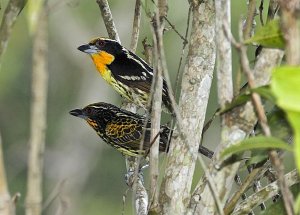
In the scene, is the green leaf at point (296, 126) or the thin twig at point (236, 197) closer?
the green leaf at point (296, 126)

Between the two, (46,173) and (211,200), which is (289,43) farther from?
(46,173)

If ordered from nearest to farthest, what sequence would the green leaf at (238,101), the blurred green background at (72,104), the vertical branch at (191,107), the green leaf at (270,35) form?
1. the green leaf at (270,35)
2. the green leaf at (238,101)
3. the vertical branch at (191,107)
4. the blurred green background at (72,104)

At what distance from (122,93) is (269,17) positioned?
315cm

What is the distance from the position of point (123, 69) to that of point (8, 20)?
3771mm

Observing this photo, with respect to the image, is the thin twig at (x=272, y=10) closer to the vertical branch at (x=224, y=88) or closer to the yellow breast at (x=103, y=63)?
the vertical branch at (x=224, y=88)

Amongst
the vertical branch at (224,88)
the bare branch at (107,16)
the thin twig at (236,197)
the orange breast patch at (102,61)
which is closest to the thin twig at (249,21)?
the vertical branch at (224,88)

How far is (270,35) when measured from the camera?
95.0 inches

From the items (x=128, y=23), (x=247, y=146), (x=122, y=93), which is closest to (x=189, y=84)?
(x=247, y=146)

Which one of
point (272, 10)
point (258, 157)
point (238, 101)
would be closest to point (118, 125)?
point (272, 10)

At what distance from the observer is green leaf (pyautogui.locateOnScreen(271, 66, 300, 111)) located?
1.81 m

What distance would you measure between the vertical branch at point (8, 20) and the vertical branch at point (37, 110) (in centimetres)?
53

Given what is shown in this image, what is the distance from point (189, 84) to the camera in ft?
11.4

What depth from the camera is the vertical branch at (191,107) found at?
10.8 ft

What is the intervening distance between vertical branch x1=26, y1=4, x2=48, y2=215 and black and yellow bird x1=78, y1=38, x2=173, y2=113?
383 cm
